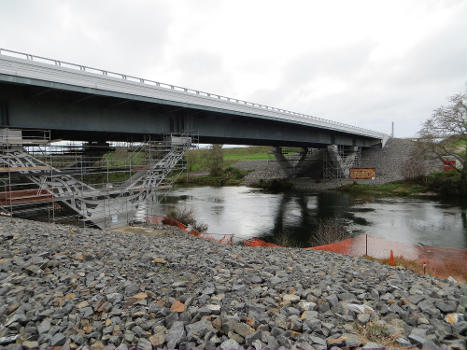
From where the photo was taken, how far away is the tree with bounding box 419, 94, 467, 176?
89.4ft

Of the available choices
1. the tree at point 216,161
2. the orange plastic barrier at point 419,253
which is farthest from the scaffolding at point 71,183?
the tree at point 216,161

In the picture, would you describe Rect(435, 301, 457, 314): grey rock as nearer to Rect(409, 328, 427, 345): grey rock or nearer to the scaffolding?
Rect(409, 328, 427, 345): grey rock

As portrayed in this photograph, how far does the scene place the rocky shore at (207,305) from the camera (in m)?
3.53

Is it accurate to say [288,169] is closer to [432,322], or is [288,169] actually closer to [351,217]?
[351,217]

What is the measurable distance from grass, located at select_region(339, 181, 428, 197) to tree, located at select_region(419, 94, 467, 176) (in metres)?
5.01

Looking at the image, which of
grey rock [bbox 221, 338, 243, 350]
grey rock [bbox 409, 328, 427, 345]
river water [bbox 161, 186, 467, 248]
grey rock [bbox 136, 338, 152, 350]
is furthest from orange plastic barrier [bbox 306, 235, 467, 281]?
grey rock [bbox 136, 338, 152, 350]

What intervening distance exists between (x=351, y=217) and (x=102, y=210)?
749 inches

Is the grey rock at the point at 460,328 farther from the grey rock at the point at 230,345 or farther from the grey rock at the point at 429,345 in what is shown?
the grey rock at the point at 230,345

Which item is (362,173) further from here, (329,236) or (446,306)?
(446,306)

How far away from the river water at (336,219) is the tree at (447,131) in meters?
6.61

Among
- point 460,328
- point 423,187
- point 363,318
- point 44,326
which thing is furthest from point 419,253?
point 423,187

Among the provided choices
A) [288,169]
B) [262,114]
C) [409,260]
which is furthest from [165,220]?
[288,169]

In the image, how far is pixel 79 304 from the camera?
4309 mm

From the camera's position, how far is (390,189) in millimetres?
34688
